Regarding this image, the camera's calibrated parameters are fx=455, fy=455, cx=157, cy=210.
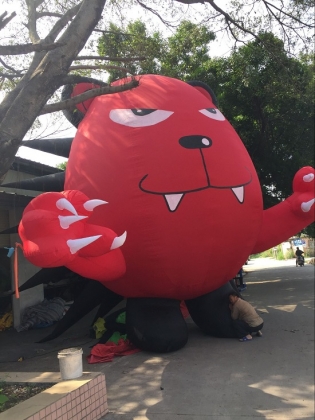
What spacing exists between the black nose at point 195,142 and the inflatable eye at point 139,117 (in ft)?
1.61

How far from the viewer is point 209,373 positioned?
5715 mm

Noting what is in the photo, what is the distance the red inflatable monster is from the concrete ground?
67cm

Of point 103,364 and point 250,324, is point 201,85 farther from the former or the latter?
point 103,364

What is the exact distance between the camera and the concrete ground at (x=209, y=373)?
4555 mm

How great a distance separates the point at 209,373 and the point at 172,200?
227 centimetres

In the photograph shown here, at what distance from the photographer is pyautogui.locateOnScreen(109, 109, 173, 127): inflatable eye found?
6648 mm

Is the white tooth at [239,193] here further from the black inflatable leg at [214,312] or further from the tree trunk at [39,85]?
the tree trunk at [39,85]

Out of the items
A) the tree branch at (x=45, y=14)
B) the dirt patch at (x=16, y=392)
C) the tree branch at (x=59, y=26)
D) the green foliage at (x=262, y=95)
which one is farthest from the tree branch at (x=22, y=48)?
the green foliage at (x=262, y=95)

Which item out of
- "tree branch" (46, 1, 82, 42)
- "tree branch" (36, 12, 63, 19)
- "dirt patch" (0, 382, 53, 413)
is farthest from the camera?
"tree branch" (36, 12, 63, 19)

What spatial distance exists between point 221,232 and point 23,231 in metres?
2.83

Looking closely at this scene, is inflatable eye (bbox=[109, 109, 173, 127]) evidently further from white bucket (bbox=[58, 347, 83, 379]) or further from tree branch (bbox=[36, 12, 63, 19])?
white bucket (bbox=[58, 347, 83, 379])

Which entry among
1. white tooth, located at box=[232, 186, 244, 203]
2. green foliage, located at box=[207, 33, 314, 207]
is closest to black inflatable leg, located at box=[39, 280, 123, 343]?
white tooth, located at box=[232, 186, 244, 203]

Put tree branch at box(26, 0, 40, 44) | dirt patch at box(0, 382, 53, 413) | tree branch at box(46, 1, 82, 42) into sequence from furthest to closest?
tree branch at box(26, 0, 40, 44) → tree branch at box(46, 1, 82, 42) → dirt patch at box(0, 382, 53, 413)

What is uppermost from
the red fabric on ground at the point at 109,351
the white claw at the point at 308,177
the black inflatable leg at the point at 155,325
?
the white claw at the point at 308,177
